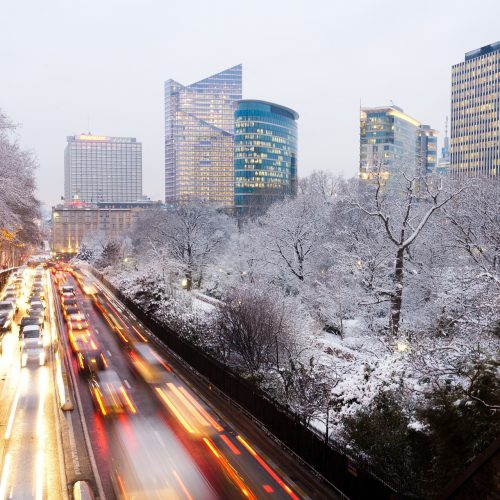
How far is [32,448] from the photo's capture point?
58.0 feet

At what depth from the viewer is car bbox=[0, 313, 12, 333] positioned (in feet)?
132

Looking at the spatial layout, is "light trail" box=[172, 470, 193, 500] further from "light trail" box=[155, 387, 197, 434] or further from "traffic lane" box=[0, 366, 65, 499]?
"light trail" box=[155, 387, 197, 434]

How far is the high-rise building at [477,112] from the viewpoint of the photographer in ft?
539

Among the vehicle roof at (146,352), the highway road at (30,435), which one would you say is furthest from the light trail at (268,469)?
the vehicle roof at (146,352)

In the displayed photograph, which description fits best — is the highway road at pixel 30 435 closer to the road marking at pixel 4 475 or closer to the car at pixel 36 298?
the road marking at pixel 4 475

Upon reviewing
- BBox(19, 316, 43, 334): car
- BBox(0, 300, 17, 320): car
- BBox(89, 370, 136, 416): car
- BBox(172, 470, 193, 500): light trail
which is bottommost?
BBox(89, 370, 136, 416): car

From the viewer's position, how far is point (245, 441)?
18922mm

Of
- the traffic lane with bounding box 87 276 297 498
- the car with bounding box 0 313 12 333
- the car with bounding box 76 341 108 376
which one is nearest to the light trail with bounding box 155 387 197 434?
the traffic lane with bounding box 87 276 297 498

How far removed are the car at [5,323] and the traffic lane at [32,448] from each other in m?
16.4

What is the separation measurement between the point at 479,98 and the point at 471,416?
17640 centimetres

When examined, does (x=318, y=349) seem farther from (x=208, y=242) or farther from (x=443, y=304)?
(x=208, y=242)

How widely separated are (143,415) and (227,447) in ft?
15.3

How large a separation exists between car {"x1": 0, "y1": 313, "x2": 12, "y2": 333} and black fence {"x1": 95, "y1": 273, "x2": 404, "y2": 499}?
1934 cm

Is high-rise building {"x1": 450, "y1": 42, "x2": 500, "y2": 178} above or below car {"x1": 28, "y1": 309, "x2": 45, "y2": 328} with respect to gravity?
above
